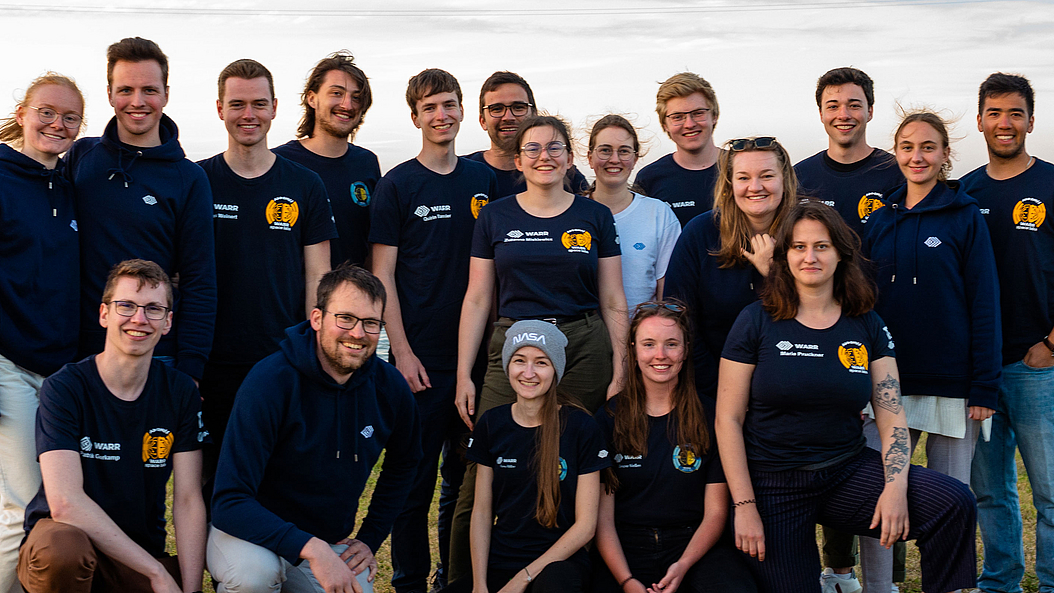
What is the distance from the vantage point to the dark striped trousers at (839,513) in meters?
3.91

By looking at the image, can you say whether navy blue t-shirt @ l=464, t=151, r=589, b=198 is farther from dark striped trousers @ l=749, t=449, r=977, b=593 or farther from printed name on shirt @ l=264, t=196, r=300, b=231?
dark striped trousers @ l=749, t=449, r=977, b=593

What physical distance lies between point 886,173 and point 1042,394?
4.67 feet

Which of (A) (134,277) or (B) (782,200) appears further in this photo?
(B) (782,200)

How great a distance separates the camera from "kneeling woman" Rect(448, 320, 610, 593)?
4.13 metres

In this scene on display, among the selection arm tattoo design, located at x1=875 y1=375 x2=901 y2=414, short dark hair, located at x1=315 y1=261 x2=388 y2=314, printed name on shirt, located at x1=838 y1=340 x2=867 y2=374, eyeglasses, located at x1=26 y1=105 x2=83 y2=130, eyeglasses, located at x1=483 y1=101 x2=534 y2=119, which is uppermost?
eyeglasses, located at x1=483 y1=101 x2=534 y2=119

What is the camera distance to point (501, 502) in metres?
4.28

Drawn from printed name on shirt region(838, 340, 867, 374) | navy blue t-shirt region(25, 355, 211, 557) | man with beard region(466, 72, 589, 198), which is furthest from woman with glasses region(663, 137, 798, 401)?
navy blue t-shirt region(25, 355, 211, 557)

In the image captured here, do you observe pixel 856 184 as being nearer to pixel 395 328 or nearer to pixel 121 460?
pixel 395 328

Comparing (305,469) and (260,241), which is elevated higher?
(260,241)

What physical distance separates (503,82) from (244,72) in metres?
1.48

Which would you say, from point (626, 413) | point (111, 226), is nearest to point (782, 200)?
point (626, 413)

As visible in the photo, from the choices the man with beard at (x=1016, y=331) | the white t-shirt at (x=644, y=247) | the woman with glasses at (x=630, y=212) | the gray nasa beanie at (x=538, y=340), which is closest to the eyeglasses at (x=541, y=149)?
the woman with glasses at (x=630, y=212)

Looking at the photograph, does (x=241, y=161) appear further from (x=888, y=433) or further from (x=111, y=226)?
(x=888, y=433)

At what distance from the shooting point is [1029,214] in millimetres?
4898
